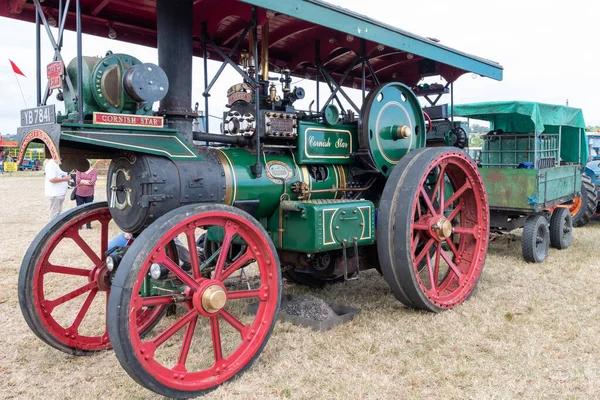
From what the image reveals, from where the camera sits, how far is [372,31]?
3482mm

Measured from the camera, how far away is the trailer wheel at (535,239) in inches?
219

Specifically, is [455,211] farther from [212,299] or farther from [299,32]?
[212,299]

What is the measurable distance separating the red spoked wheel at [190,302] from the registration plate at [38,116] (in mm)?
753

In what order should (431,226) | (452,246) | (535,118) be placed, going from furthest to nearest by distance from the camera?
(535,118) < (452,246) < (431,226)

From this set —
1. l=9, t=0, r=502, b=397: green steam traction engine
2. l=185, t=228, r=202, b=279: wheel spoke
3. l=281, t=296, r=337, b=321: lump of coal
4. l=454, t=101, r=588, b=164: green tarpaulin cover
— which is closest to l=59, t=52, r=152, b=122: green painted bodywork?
l=9, t=0, r=502, b=397: green steam traction engine

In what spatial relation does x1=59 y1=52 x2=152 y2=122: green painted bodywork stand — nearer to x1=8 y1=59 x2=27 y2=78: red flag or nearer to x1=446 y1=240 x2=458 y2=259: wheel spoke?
x1=8 y1=59 x2=27 y2=78: red flag

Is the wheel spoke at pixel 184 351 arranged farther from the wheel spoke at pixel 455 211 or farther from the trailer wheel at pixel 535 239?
the trailer wheel at pixel 535 239

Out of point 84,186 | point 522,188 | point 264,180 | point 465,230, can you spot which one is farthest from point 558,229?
point 84,186

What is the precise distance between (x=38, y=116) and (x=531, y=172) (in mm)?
4805

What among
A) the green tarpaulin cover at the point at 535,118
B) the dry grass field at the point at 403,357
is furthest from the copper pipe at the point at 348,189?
the green tarpaulin cover at the point at 535,118

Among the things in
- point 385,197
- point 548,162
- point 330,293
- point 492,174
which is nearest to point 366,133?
point 385,197

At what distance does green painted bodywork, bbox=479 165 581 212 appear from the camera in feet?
18.3

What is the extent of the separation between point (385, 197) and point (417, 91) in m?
2.00

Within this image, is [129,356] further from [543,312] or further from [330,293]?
[543,312]
